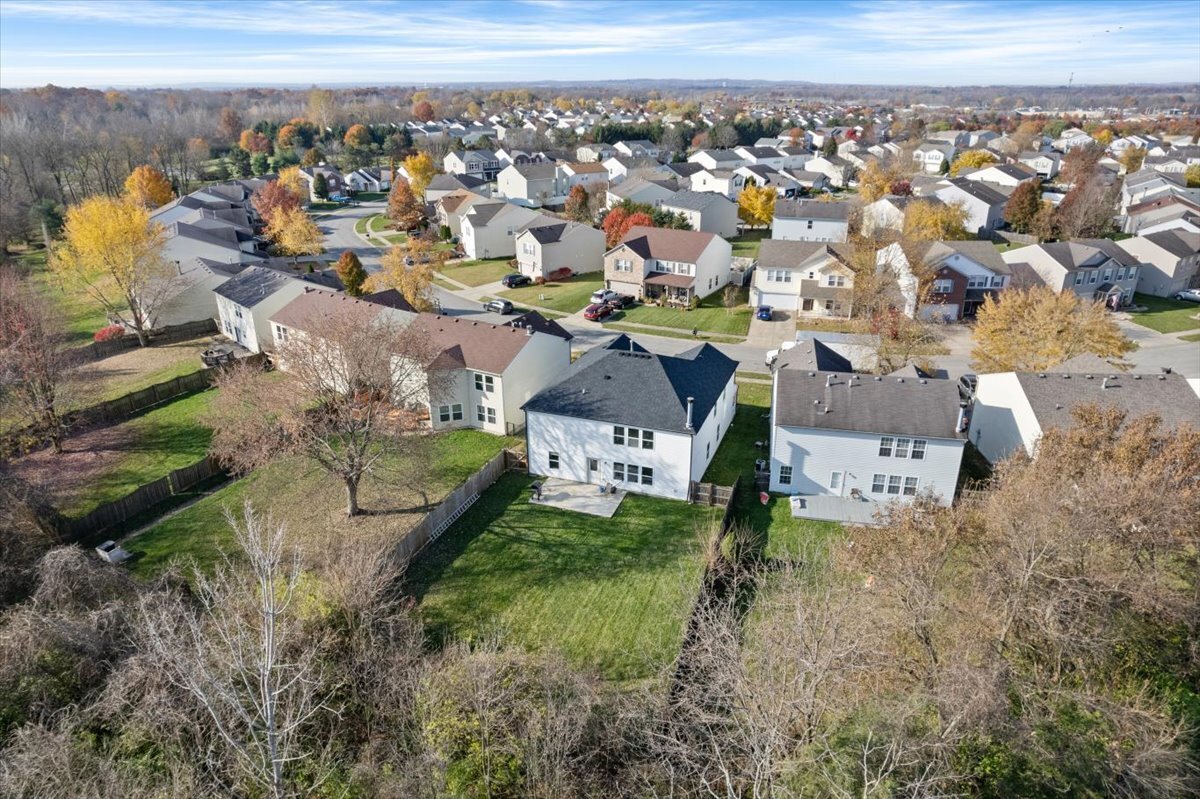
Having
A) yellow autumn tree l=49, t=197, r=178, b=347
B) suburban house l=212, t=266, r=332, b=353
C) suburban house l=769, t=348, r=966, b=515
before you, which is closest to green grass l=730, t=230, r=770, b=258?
suburban house l=769, t=348, r=966, b=515

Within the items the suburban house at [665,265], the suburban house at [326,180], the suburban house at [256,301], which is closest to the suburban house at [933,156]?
the suburban house at [665,265]

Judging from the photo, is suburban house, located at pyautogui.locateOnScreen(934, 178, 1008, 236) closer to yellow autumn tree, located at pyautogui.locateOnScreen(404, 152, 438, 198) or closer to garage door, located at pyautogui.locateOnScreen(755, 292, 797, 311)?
garage door, located at pyautogui.locateOnScreen(755, 292, 797, 311)

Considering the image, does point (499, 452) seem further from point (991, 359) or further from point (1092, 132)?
point (1092, 132)

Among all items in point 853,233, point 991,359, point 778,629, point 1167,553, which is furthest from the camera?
point 853,233

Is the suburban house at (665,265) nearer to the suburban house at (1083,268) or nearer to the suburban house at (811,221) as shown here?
the suburban house at (811,221)

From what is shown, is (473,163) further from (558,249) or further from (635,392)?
(635,392)

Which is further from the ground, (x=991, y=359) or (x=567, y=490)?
(x=991, y=359)

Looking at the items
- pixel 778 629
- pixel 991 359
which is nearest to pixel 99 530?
pixel 778 629

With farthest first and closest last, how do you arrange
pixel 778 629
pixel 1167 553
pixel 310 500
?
1. pixel 310 500
2. pixel 1167 553
3. pixel 778 629
